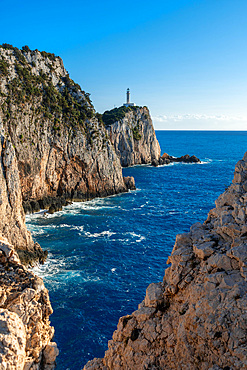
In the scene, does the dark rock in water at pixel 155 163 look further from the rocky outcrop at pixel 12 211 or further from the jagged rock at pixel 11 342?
the jagged rock at pixel 11 342

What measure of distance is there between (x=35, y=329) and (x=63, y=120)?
6711 centimetres

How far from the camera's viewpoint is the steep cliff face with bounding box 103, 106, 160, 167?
443ft

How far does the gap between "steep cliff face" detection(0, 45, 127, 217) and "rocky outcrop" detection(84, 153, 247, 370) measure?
178 feet

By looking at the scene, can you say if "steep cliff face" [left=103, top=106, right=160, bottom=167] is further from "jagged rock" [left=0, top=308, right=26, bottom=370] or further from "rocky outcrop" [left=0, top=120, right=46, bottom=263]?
"jagged rock" [left=0, top=308, right=26, bottom=370]

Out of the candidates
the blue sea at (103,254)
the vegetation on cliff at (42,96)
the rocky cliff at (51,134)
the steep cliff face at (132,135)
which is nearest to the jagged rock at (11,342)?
the blue sea at (103,254)

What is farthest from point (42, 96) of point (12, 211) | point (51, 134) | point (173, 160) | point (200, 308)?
point (173, 160)

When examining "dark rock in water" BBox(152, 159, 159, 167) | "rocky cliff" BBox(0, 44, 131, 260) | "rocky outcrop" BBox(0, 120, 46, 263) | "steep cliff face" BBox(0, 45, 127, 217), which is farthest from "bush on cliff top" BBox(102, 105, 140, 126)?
"rocky outcrop" BBox(0, 120, 46, 263)

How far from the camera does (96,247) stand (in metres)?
53.5

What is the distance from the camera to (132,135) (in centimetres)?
14000

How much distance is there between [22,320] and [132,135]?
125404mm

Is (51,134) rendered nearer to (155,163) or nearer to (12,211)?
(12,211)

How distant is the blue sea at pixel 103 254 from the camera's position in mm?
33875

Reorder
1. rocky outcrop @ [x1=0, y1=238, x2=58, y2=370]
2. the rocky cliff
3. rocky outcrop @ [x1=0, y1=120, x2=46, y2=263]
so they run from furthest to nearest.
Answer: the rocky cliff < rocky outcrop @ [x1=0, y1=120, x2=46, y2=263] < rocky outcrop @ [x1=0, y1=238, x2=58, y2=370]

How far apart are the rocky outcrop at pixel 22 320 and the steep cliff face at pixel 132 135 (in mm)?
113578
